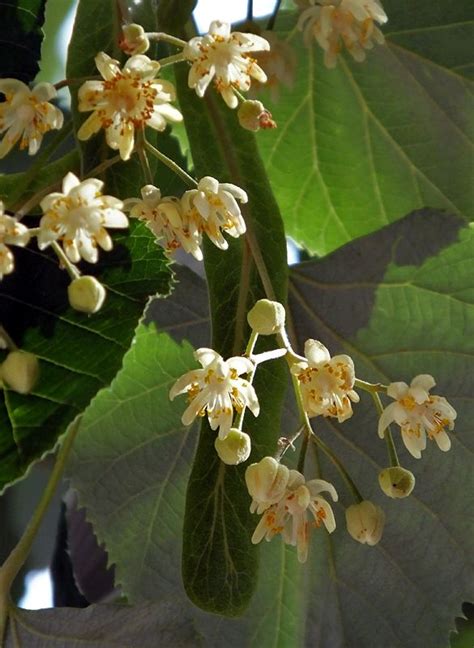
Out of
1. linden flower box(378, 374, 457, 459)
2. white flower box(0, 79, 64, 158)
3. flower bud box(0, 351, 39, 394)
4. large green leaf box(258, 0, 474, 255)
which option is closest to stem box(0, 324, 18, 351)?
flower bud box(0, 351, 39, 394)

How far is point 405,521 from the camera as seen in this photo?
0.93 m

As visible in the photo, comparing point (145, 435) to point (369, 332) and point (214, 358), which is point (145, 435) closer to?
point (369, 332)

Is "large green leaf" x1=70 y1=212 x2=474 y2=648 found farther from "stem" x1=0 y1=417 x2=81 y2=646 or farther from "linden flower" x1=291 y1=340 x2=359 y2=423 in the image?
"linden flower" x1=291 y1=340 x2=359 y2=423

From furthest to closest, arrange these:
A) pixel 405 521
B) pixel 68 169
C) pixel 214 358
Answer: pixel 405 521 → pixel 68 169 → pixel 214 358

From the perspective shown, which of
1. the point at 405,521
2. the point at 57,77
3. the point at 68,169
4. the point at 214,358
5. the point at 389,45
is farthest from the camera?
the point at 57,77

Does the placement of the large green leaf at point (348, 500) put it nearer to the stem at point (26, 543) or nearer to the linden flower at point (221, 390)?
the stem at point (26, 543)

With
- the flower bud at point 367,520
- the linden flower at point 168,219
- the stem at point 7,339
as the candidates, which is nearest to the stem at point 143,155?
the linden flower at point 168,219

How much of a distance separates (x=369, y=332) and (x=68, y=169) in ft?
1.03

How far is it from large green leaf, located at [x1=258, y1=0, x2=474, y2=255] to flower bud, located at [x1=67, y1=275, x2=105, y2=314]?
1.63ft

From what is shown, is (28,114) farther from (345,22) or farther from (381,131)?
(381,131)

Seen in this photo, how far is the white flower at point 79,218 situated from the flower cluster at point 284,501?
0.16 metres

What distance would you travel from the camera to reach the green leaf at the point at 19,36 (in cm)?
78

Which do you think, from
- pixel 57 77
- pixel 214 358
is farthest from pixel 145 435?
pixel 57 77

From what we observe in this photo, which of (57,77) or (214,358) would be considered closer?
(214,358)
